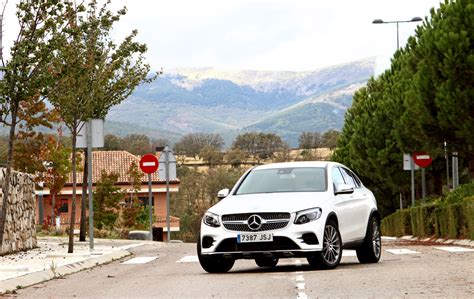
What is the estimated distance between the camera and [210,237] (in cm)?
1672

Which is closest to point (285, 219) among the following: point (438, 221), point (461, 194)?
point (438, 221)

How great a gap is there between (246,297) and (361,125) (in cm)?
5836

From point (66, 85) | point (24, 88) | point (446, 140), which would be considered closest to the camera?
point (24, 88)

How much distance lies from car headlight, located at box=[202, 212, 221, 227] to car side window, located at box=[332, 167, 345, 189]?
2099 millimetres

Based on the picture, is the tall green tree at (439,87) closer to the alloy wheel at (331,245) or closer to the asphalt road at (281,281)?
the asphalt road at (281,281)

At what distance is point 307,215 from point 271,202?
0.58m

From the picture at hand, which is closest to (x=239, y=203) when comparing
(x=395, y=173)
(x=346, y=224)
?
(x=346, y=224)

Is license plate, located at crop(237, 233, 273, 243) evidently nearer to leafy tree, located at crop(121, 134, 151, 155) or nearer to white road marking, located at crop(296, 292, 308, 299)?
white road marking, located at crop(296, 292, 308, 299)

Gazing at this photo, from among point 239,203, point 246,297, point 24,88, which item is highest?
point 24,88

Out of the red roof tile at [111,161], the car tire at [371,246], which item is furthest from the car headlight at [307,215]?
the red roof tile at [111,161]

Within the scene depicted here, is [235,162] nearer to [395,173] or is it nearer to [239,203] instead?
[395,173]

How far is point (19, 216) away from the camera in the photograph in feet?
88.7

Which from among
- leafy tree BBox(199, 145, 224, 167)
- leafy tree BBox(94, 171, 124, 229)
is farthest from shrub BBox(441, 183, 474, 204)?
leafy tree BBox(199, 145, 224, 167)

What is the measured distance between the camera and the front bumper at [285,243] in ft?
53.4
